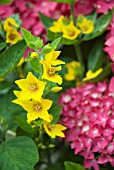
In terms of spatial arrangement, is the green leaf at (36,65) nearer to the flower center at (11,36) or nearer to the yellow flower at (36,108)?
the yellow flower at (36,108)

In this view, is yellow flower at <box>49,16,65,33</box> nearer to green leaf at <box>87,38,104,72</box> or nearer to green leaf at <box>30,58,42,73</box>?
green leaf at <box>87,38,104,72</box>

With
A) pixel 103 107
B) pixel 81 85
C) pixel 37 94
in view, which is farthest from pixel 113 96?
pixel 37 94

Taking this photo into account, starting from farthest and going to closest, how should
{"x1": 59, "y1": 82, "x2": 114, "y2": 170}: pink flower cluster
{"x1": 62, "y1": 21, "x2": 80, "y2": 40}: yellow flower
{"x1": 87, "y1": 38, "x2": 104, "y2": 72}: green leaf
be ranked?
{"x1": 87, "y1": 38, "x2": 104, "y2": 72}: green leaf < {"x1": 62, "y1": 21, "x2": 80, "y2": 40}: yellow flower < {"x1": 59, "y1": 82, "x2": 114, "y2": 170}: pink flower cluster

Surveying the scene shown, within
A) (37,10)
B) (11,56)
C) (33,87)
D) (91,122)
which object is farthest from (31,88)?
(37,10)

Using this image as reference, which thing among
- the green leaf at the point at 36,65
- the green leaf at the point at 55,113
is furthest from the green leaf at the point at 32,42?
the green leaf at the point at 55,113

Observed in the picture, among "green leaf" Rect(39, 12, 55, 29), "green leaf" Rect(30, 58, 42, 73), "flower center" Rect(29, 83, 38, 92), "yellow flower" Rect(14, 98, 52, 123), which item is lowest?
"yellow flower" Rect(14, 98, 52, 123)

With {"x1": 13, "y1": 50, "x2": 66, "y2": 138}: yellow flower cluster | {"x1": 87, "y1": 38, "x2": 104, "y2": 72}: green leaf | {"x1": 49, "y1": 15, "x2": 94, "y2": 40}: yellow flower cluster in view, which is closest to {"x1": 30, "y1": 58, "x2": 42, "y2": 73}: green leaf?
{"x1": 13, "y1": 50, "x2": 66, "y2": 138}: yellow flower cluster

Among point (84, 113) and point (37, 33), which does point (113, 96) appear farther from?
point (37, 33)

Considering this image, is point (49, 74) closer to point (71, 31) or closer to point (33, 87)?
point (33, 87)
